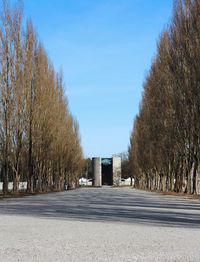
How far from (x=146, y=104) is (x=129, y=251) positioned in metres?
44.7

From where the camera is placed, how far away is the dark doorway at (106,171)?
132 m

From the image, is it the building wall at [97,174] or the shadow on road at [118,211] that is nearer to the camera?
the shadow on road at [118,211]

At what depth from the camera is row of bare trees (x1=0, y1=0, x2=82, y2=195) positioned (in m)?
34.9

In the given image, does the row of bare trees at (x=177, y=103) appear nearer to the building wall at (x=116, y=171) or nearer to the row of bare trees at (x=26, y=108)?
the row of bare trees at (x=26, y=108)

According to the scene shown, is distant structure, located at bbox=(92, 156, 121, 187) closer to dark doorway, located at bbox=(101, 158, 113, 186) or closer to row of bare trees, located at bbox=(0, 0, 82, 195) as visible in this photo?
dark doorway, located at bbox=(101, 158, 113, 186)

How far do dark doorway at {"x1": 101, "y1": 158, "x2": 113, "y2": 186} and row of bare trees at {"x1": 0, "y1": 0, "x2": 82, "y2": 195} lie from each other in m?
82.5

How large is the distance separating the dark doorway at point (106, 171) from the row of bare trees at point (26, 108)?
82.5 metres

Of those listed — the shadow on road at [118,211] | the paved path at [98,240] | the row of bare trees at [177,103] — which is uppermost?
the row of bare trees at [177,103]

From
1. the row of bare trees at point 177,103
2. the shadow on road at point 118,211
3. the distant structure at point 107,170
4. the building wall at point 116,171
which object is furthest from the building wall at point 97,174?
the shadow on road at point 118,211

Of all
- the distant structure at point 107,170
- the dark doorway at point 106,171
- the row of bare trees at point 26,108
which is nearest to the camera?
the row of bare trees at point 26,108

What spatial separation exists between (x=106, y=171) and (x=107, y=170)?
1.84ft

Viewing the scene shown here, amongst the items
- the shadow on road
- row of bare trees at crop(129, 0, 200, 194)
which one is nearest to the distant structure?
row of bare trees at crop(129, 0, 200, 194)

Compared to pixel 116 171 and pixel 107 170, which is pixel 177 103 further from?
pixel 107 170

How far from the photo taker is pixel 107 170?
135500 mm
